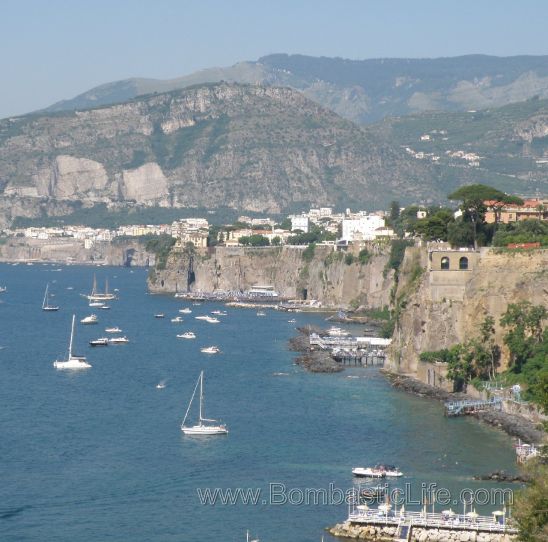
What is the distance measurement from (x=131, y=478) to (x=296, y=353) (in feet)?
136

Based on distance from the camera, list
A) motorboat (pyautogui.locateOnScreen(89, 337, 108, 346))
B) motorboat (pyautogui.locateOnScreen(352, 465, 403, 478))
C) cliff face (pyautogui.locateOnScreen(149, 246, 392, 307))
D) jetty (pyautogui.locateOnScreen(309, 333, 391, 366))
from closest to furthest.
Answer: motorboat (pyautogui.locateOnScreen(352, 465, 403, 478)), jetty (pyautogui.locateOnScreen(309, 333, 391, 366)), motorboat (pyautogui.locateOnScreen(89, 337, 108, 346)), cliff face (pyautogui.locateOnScreen(149, 246, 392, 307))

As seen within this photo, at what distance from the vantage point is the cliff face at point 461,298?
73.7 meters

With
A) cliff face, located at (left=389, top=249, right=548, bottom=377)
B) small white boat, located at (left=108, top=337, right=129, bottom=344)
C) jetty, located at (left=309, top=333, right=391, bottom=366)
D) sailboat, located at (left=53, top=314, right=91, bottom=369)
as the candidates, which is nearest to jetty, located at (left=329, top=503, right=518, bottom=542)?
cliff face, located at (left=389, top=249, right=548, bottom=377)

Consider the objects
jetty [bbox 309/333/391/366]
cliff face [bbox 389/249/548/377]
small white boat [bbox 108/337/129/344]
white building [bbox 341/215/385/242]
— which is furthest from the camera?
white building [bbox 341/215/385/242]

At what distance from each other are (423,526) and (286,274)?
117 meters

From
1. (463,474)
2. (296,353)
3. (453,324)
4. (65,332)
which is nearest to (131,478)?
(463,474)

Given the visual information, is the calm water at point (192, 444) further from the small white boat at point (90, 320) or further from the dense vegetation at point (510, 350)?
the small white boat at point (90, 320)

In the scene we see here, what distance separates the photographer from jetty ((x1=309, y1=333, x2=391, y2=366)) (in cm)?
9212

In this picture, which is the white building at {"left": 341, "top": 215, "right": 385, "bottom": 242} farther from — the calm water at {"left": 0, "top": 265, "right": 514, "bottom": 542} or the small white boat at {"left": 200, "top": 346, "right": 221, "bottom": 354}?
the calm water at {"left": 0, "top": 265, "right": 514, "bottom": 542}

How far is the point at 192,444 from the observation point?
203 feet

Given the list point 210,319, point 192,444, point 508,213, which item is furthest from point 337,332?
point 192,444

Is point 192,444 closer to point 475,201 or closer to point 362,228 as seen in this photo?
point 475,201

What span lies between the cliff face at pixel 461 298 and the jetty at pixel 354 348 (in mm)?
6213

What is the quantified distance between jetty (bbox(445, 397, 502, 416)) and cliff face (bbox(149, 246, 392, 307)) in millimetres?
59232
